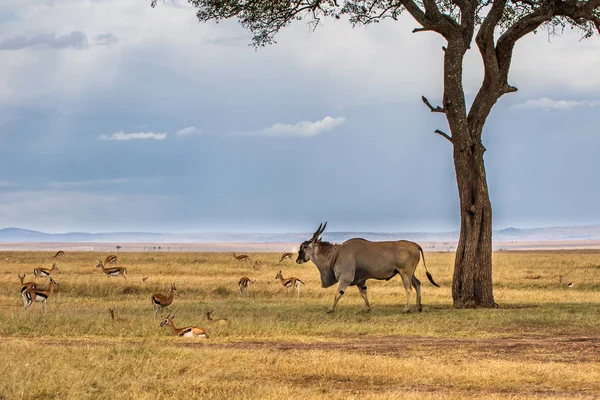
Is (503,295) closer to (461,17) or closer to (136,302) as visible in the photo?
(461,17)

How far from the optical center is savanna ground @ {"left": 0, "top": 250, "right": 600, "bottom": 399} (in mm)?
12477

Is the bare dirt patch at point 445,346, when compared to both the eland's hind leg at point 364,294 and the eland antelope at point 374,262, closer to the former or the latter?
the eland's hind leg at point 364,294

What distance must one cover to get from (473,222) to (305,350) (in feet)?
39.9

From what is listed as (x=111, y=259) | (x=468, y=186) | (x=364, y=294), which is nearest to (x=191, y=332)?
(x=364, y=294)

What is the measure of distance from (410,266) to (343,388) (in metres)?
13.1

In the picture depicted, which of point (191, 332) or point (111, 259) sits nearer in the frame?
point (191, 332)

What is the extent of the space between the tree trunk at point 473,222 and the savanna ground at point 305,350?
3.51 feet

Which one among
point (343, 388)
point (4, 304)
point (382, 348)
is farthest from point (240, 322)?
point (4, 304)

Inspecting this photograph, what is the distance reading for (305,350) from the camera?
1622cm

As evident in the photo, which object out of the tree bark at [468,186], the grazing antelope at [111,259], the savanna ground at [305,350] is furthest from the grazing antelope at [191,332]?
the grazing antelope at [111,259]

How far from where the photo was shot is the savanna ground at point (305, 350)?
1248 centimetres

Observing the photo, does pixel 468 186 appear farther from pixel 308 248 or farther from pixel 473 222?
pixel 308 248

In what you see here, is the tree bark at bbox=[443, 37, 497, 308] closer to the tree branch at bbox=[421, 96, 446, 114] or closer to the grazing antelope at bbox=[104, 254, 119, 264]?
the tree branch at bbox=[421, 96, 446, 114]

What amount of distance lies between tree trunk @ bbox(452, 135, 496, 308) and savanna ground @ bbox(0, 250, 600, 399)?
1068mm
